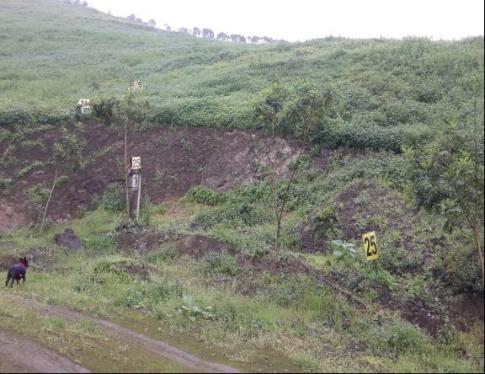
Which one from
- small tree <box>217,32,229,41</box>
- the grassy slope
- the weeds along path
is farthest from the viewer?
small tree <box>217,32,229,41</box>

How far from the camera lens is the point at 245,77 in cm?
3544

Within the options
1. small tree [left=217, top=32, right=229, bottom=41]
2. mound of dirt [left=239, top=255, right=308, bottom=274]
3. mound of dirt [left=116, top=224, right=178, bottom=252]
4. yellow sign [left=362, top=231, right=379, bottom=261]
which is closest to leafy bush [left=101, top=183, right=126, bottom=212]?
mound of dirt [left=116, top=224, right=178, bottom=252]

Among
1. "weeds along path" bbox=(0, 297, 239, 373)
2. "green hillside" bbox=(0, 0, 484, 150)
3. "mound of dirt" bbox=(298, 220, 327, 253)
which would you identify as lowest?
"weeds along path" bbox=(0, 297, 239, 373)

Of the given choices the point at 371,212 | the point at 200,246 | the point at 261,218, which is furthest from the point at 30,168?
the point at 371,212

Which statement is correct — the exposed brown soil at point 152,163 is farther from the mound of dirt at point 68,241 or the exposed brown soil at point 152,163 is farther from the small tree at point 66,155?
the mound of dirt at point 68,241

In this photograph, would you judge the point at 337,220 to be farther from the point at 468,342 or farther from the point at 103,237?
the point at 103,237

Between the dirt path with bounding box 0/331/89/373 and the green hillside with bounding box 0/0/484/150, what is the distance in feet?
29.8

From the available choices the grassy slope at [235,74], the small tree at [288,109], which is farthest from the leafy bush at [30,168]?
the small tree at [288,109]

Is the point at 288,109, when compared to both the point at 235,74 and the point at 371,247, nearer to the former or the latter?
the point at 371,247

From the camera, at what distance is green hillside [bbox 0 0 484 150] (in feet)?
77.7

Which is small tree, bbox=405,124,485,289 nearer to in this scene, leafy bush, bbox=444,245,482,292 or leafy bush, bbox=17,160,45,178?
leafy bush, bbox=444,245,482,292

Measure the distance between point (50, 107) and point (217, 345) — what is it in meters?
27.8

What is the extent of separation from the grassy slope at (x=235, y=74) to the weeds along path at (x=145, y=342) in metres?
7.53

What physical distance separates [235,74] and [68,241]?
19504mm
